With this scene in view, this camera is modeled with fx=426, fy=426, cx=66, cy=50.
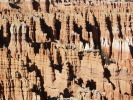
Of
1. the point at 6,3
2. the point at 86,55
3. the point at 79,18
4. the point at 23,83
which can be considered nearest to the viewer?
the point at 23,83

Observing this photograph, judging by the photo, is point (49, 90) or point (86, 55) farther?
point (86, 55)

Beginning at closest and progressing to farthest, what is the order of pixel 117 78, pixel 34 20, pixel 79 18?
1. pixel 117 78
2. pixel 34 20
3. pixel 79 18

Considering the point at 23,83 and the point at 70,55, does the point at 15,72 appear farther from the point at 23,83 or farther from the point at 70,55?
the point at 70,55

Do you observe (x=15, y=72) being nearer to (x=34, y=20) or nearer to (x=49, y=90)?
(x=49, y=90)

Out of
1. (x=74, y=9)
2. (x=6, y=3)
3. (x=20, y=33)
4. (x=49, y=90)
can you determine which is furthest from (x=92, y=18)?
(x=49, y=90)

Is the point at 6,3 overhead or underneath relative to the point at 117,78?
overhead

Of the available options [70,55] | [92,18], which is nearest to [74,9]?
[92,18]
